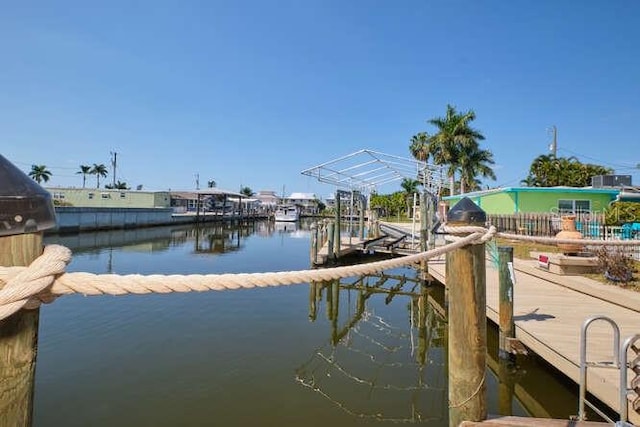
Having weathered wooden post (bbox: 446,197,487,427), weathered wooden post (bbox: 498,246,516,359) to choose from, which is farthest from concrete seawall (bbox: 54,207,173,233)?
weathered wooden post (bbox: 446,197,487,427)

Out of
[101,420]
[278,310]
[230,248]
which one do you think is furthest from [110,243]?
[101,420]

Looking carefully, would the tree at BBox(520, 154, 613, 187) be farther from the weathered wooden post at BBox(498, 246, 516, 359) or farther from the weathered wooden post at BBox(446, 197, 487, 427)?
the weathered wooden post at BBox(446, 197, 487, 427)

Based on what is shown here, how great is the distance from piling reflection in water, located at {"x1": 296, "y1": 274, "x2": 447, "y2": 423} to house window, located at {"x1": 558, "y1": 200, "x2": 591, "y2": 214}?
1570 centimetres

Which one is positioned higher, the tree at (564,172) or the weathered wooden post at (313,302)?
the tree at (564,172)

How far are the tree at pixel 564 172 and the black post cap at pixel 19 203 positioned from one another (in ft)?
126

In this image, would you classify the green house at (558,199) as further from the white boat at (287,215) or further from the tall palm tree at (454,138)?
the white boat at (287,215)

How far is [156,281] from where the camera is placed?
134cm

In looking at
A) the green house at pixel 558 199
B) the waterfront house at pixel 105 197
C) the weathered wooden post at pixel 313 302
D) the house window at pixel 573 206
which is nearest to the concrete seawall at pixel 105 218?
the waterfront house at pixel 105 197

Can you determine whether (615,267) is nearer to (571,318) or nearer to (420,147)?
(571,318)

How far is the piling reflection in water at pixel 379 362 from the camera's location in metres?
5.12

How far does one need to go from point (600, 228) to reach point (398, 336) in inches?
483

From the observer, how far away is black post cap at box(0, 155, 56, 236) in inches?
41.1

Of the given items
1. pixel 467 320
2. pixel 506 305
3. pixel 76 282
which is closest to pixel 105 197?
pixel 506 305

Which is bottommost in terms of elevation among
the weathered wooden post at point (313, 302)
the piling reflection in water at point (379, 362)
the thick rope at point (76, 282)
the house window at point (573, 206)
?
the piling reflection in water at point (379, 362)
